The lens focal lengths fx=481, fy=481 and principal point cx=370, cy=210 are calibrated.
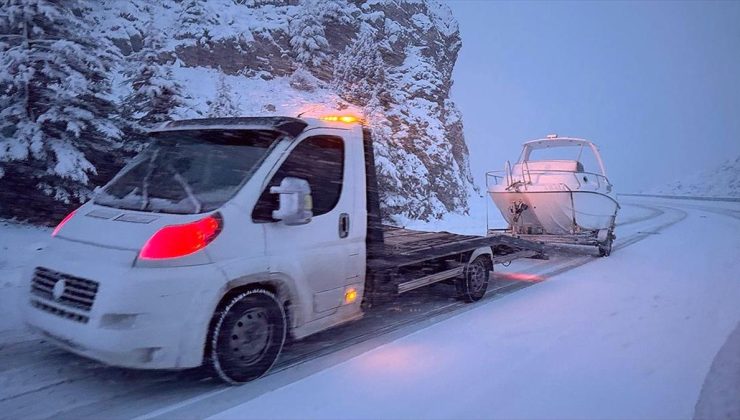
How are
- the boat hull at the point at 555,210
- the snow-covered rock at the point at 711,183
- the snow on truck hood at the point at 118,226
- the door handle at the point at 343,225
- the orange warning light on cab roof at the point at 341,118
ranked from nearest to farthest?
1. the snow on truck hood at the point at 118,226
2. the door handle at the point at 343,225
3. the orange warning light on cab roof at the point at 341,118
4. the boat hull at the point at 555,210
5. the snow-covered rock at the point at 711,183

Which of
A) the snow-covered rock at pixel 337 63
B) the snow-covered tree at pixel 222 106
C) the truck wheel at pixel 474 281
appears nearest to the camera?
the truck wheel at pixel 474 281

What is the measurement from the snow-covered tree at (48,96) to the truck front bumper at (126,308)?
6810 millimetres

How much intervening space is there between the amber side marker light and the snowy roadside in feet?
1.72

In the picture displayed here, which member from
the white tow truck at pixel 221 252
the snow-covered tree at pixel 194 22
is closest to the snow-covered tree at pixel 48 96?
the white tow truck at pixel 221 252

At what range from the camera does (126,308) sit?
3188 mm

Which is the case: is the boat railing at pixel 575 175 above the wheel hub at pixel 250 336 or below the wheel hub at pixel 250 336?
above

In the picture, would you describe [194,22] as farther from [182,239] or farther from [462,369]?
[462,369]

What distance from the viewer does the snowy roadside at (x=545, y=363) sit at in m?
3.49

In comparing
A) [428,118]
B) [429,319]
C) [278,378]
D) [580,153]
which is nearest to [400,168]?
[428,118]

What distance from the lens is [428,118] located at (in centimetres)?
2367

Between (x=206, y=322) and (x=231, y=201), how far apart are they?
923mm

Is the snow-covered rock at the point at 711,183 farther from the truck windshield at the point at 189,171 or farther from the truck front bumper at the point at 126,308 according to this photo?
the truck front bumper at the point at 126,308

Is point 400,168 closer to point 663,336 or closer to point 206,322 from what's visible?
point 663,336

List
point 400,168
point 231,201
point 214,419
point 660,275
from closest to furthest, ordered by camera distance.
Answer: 1. point 214,419
2. point 231,201
3. point 660,275
4. point 400,168
